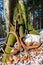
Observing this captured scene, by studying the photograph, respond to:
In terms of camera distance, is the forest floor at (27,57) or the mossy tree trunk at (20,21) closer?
the forest floor at (27,57)

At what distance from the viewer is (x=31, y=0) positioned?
2084cm

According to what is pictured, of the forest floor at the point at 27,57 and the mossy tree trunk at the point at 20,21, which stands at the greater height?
the mossy tree trunk at the point at 20,21

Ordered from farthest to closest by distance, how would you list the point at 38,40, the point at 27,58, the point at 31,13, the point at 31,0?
the point at 31,13, the point at 31,0, the point at 38,40, the point at 27,58

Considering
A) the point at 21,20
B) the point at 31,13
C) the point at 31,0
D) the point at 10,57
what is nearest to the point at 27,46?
the point at 10,57

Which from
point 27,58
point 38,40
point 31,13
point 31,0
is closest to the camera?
point 27,58

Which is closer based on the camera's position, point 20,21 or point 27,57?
point 27,57

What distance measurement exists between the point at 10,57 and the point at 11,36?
776mm

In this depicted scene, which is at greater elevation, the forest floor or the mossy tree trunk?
the mossy tree trunk

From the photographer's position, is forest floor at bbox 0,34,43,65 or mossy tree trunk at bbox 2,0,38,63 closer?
forest floor at bbox 0,34,43,65

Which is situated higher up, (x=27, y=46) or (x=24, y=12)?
(x=24, y=12)

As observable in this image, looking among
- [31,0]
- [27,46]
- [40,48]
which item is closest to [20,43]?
[27,46]

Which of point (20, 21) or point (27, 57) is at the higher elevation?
point (20, 21)

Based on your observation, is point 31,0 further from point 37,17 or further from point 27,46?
point 27,46

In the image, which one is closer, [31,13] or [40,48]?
[40,48]
